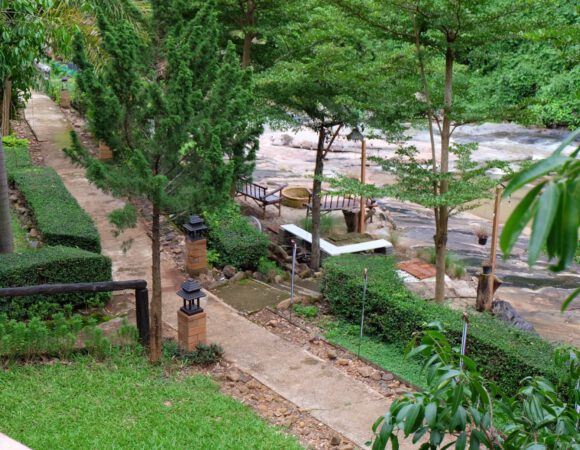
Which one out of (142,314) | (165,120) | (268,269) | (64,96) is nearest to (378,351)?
(142,314)

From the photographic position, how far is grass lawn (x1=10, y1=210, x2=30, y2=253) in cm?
1149

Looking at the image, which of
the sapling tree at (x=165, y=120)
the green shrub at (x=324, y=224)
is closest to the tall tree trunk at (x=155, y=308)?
the sapling tree at (x=165, y=120)

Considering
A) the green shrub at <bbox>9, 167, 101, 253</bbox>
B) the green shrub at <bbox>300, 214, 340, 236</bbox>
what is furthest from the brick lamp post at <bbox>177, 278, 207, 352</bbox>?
the green shrub at <bbox>300, 214, 340, 236</bbox>

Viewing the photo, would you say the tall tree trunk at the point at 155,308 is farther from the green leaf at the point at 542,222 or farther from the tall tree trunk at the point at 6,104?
the tall tree trunk at the point at 6,104

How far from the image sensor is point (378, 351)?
9.35 metres

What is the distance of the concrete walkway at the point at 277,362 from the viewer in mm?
7477

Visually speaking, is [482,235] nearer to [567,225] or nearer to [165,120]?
[165,120]

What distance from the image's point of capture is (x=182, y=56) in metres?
7.65

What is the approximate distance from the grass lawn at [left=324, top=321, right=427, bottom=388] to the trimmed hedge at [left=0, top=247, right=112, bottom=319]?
329cm

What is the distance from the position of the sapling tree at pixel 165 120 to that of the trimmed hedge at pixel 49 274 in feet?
6.01

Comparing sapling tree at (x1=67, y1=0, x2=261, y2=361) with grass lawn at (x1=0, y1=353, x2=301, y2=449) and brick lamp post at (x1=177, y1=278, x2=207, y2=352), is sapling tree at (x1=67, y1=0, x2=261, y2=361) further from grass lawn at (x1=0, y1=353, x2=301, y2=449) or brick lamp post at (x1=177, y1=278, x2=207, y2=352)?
grass lawn at (x1=0, y1=353, x2=301, y2=449)

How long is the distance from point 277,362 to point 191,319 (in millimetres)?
1169

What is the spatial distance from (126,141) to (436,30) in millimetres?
4651

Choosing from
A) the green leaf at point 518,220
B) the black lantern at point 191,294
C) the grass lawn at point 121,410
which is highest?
the green leaf at point 518,220
